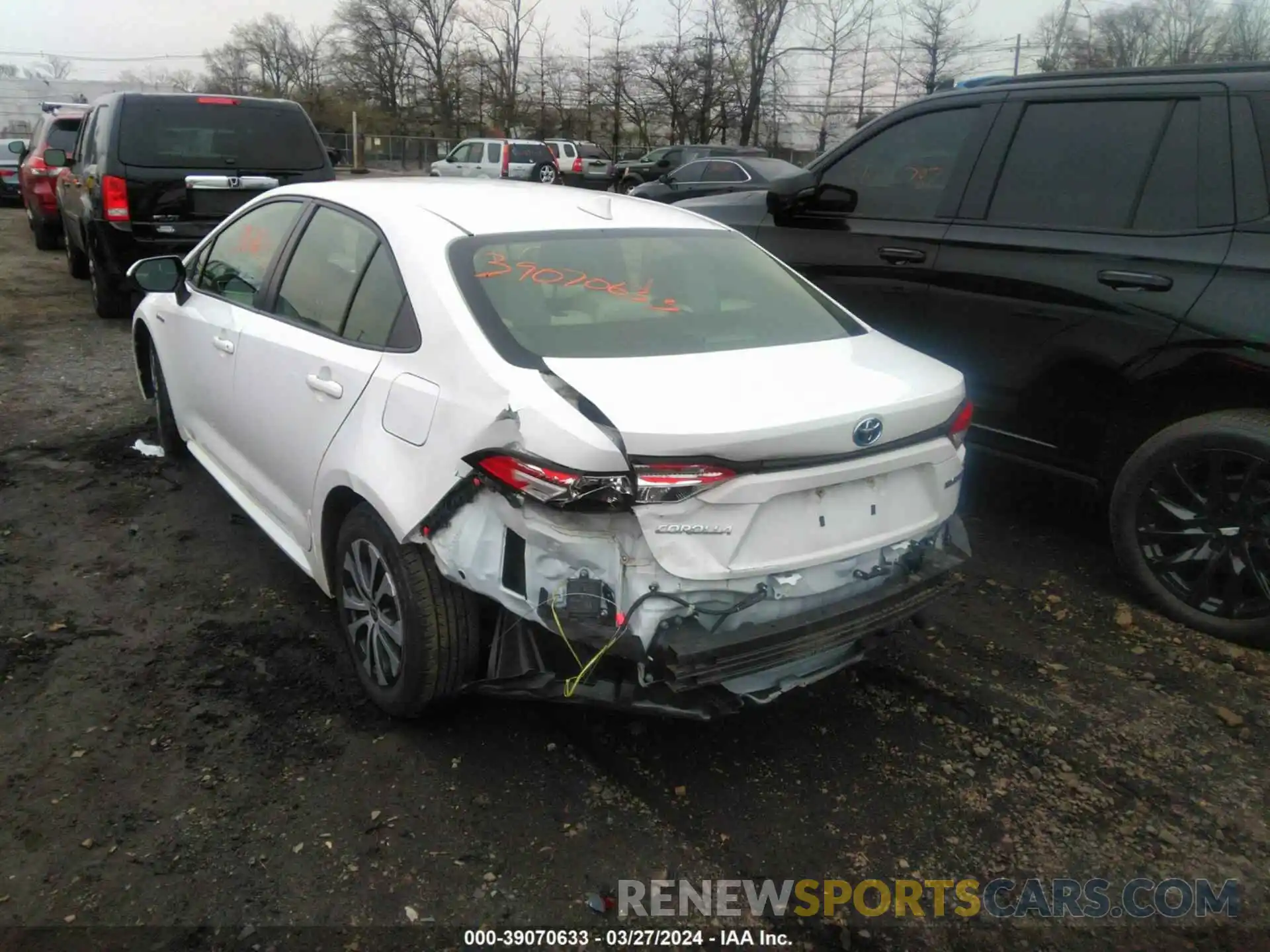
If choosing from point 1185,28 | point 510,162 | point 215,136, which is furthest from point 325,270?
point 1185,28

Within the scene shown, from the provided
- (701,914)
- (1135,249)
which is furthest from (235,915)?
(1135,249)

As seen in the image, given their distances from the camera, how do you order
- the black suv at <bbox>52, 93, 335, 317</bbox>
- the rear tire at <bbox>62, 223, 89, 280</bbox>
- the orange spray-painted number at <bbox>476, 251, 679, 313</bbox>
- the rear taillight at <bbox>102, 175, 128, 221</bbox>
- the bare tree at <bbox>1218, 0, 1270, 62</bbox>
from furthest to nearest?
the bare tree at <bbox>1218, 0, 1270, 62</bbox>, the rear tire at <bbox>62, 223, 89, 280</bbox>, the black suv at <bbox>52, 93, 335, 317</bbox>, the rear taillight at <bbox>102, 175, 128, 221</bbox>, the orange spray-painted number at <bbox>476, 251, 679, 313</bbox>

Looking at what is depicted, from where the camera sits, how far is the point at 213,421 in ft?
13.7

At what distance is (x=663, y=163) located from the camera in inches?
1035

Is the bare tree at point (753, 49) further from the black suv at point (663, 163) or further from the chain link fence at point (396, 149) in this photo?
the black suv at point (663, 163)

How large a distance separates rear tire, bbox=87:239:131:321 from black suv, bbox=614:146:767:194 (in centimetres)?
1780

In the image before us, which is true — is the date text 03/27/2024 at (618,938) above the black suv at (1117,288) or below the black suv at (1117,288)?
below

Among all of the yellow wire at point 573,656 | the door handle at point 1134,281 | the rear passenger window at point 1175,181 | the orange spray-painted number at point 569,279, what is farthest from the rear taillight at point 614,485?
the rear passenger window at point 1175,181

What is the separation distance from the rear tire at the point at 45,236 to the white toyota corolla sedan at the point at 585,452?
1250 cm

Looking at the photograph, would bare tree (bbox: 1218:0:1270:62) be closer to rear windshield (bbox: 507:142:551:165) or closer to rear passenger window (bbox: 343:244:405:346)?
rear windshield (bbox: 507:142:551:165)

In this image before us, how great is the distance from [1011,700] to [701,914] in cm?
145

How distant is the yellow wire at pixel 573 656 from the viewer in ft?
7.66

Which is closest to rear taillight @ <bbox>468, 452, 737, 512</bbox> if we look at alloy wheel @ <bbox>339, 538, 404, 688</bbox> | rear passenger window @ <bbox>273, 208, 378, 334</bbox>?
alloy wheel @ <bbox>339, 538, 404, 688</bbox>

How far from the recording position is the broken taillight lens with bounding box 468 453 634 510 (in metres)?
2.26
